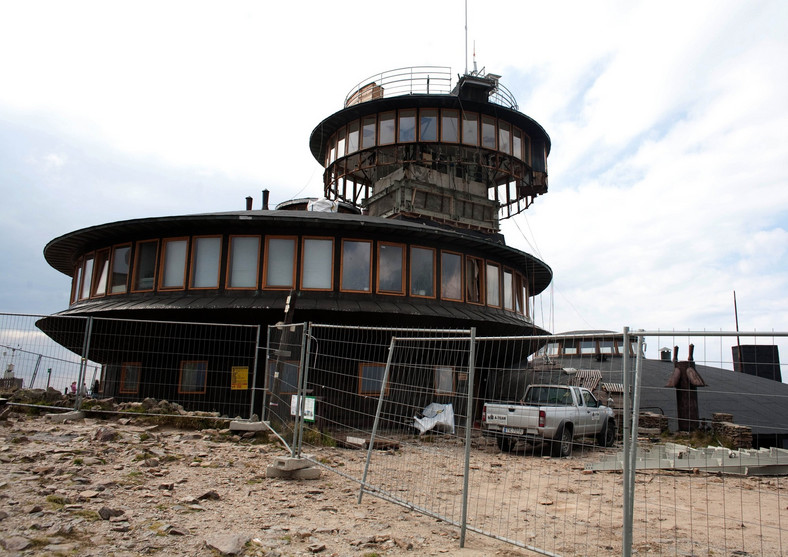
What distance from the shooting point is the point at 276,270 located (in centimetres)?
1691

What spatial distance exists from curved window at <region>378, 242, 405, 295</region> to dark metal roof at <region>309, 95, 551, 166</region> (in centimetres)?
1258

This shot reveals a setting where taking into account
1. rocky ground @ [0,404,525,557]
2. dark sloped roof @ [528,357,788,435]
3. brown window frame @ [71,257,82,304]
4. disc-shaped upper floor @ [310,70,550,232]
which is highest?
disc-shaped upper floor @ [310,70,550,232]

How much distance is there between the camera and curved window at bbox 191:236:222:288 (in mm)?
16906

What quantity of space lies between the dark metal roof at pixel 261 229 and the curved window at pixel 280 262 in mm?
331

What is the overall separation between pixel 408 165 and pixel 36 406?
19.7 metres

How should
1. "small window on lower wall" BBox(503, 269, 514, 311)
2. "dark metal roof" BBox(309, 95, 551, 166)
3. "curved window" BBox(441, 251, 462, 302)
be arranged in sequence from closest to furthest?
1. "curved window" BBox(441, 251, 462, 302)
2. "small window on lower wall" BBox(503, 269, 514, 311)
3. "dark metal roof" BBox(309, 95, 551, 166)

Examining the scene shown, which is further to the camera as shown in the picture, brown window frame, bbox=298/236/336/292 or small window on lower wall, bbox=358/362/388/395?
brown window frame, bbox=298/236/336/292

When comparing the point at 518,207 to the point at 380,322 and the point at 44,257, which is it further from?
the point at 44,257

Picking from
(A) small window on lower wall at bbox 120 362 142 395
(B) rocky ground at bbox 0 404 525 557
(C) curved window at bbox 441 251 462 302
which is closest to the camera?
(B) rocky ground at bbox 0 404 525 557

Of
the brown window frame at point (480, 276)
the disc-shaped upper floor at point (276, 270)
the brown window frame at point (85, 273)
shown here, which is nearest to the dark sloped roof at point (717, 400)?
the brown window frame at point (480, 276)

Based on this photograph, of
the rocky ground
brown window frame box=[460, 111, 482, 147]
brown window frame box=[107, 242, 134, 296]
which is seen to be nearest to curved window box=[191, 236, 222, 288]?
brown window frame box=[107, 242, 134, 296]

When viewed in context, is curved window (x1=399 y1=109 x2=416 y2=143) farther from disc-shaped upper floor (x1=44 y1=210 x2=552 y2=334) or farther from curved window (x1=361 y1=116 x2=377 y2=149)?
disc-shaped upper floor (x1=44 y1=210 x2=552 y2=334)

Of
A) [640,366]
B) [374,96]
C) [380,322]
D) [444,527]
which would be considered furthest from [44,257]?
[640,366]

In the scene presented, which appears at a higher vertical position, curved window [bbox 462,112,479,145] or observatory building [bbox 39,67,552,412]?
curved window [bbox 462,112,479,145]
